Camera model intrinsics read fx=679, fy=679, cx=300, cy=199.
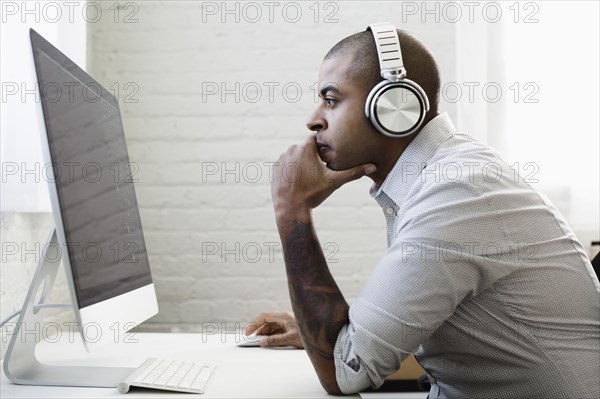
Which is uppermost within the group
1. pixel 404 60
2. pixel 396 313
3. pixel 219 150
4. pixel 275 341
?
pixel 404 60

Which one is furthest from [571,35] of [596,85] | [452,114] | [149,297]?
[149,297]

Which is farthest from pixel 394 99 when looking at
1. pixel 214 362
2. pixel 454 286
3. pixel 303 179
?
pixel 214 362

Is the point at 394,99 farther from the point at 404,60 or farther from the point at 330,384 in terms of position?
the point at 330,384

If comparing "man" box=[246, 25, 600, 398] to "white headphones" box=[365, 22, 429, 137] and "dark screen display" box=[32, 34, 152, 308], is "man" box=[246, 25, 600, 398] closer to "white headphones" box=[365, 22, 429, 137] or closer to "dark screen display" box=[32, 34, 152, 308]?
"white headphones" box=[365, 22, 429, 137]

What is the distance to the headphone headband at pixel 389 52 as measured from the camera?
127cm

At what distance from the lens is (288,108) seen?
237 centimetres

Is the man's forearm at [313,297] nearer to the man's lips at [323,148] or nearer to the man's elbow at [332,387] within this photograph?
the man's elbow at [332,387]

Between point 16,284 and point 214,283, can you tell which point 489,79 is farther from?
point 16,284

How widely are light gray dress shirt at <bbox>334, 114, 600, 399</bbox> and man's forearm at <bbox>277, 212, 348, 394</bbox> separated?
0.07 ft

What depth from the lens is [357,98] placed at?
131cm

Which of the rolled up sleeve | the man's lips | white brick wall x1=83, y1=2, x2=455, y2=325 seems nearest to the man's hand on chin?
the man's lips

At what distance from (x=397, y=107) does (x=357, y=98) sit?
0.30 feet

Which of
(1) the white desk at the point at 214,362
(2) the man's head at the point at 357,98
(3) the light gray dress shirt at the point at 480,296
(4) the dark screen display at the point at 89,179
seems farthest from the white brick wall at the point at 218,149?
(3) the light gray dress shirt at the point at 480,296

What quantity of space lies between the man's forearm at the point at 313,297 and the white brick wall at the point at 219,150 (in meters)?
1.06
